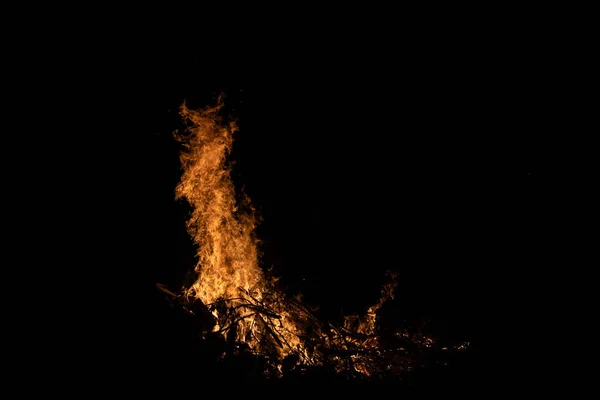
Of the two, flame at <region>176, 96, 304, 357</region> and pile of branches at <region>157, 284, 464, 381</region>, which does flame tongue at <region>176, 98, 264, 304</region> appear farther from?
pile of branches at <region>157, 284, 464, 381</region>

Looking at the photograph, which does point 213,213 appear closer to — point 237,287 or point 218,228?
point 218,228

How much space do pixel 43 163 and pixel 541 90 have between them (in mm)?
4834

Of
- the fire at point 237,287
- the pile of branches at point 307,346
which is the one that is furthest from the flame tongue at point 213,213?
the pile of branches at point 307,346

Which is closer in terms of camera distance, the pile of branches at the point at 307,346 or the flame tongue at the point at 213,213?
the pile of branches at the point at 307,346

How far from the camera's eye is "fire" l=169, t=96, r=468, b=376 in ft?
11.5

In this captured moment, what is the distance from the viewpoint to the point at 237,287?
157 inches

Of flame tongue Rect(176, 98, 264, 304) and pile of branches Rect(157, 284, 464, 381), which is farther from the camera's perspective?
flame tongue Rect(176, 98, 264, 304)

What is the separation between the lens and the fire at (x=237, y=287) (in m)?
3.50

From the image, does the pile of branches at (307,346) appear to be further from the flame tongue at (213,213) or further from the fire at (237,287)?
the flame tongue at (213,213)

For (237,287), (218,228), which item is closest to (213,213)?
(218,228)

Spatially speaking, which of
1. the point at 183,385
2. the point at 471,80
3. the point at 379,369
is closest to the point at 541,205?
the point at 471,80

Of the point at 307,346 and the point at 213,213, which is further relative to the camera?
the point at 213,213

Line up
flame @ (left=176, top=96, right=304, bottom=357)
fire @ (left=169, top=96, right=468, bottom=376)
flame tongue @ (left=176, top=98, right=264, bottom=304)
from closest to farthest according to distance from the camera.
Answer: fire @ (left=169, top=96, right=468, bottom=376) < flame @ (left=176, top=96, right=304, bottom=357) < flame tongue @ (left=176, top=98, right=264, bottom=304)

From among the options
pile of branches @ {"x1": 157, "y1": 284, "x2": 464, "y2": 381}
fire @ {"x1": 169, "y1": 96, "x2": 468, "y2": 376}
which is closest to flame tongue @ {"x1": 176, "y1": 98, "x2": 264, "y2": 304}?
fire @ {"x1": 169, "y1": 96, "x2": 468, "y2": 376}
